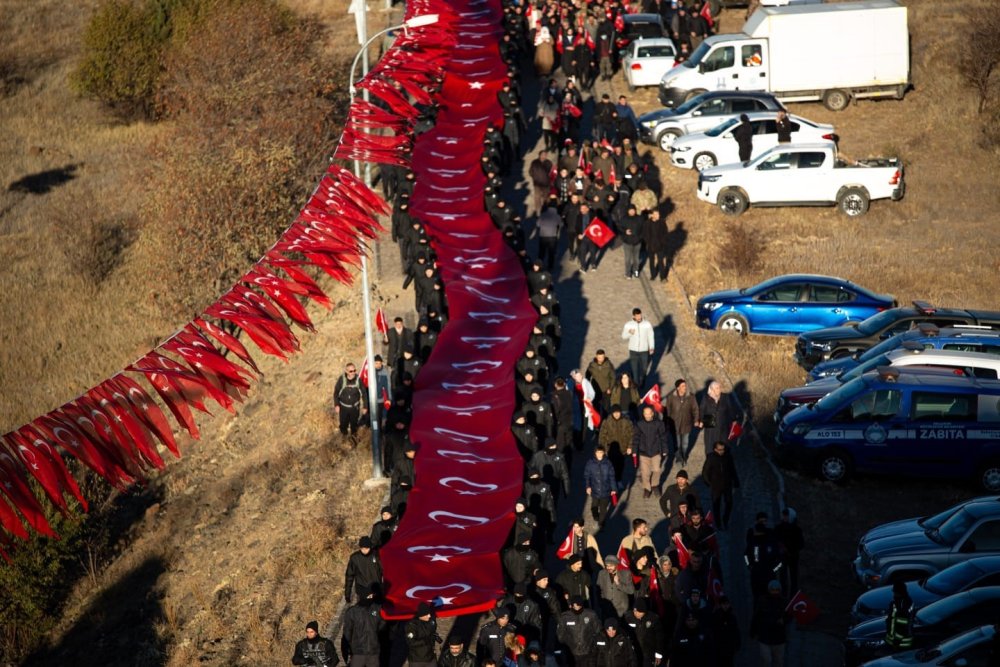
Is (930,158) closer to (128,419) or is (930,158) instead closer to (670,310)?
(670,310)

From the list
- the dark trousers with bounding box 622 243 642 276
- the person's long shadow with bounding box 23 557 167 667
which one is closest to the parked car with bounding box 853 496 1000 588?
the person's long shadow with bounding box 23 557 167 667

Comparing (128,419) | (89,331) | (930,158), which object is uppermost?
(128,419)

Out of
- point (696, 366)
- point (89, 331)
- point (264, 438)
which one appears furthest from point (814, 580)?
point (89, 331)

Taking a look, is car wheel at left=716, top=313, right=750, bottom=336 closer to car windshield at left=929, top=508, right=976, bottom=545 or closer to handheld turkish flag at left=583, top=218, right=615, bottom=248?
handheld turkish flag at left=583, top=218, right=615, bottom=248

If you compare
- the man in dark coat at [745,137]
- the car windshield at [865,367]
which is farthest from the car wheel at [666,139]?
the car windshield at [865,367]

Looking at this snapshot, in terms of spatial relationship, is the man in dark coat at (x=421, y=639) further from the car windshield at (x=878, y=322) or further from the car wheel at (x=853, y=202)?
the car wheel at (x=853, y=202)

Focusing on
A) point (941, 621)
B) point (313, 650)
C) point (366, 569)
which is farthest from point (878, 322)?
point (313, 650)
